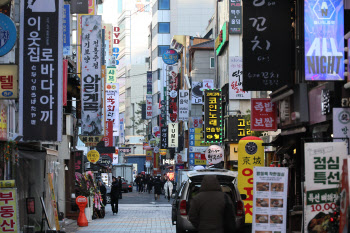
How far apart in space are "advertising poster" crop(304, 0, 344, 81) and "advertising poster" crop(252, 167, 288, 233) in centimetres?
224

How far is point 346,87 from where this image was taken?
15750mm

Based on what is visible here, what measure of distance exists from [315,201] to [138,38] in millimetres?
130897

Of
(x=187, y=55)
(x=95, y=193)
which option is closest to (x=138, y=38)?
(x=187, y=55)

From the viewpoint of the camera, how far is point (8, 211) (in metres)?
15.7

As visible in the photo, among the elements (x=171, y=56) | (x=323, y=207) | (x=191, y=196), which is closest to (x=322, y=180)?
(x=323, y=207)

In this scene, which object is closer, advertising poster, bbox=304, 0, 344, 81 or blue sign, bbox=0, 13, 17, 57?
blue sign, bbox=0, 13, 17, 57

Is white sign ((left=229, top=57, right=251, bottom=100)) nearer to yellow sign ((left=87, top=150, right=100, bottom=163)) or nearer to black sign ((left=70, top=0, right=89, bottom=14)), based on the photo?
black sign ((left=70, top=0, right=89, bottom=14))

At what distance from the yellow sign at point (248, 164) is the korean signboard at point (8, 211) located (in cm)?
847

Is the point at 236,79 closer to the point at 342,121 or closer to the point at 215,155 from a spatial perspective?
the point at 215,155

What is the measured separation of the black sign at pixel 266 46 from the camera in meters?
20.4

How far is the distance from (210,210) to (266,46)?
1005 cm

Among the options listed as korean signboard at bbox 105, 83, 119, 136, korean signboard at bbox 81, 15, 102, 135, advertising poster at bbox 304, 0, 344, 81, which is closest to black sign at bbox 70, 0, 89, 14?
korean signboard at bbox 81, 15, 102, 135

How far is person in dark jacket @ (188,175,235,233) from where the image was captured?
1116 centimetres

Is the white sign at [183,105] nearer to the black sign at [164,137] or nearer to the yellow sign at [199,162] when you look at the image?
the black sign at [164,137]
